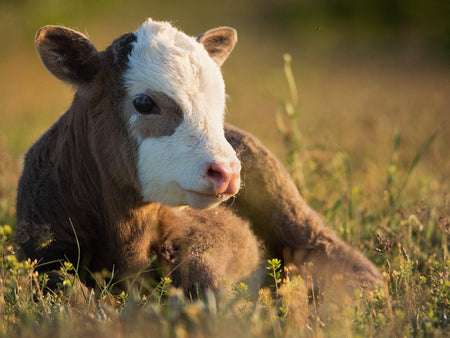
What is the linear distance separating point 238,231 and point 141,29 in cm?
178

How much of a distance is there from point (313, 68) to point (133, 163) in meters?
18.8

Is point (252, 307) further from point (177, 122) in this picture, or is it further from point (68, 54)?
point (68, 54)

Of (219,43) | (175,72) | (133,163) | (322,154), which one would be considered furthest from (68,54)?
(322,154)

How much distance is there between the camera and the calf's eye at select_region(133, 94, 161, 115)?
4.02 m

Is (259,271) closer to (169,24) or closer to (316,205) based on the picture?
(316,205)

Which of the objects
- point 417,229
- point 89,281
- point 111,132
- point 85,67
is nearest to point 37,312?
point 89,281

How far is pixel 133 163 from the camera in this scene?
13.3 feet

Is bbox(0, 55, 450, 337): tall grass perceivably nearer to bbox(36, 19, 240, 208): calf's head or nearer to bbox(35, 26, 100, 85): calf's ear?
bbox(36, 19, 240, 208): calf's head

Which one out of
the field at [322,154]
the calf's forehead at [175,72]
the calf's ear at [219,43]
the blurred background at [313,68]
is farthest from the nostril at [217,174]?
the blurred background at [313,68]

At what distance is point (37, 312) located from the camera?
3363 millimetres

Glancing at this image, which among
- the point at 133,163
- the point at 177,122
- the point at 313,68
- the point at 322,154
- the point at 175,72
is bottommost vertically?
the point at 322,154

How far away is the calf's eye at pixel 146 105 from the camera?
4016 millimetres

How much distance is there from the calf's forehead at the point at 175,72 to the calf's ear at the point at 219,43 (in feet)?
2.12

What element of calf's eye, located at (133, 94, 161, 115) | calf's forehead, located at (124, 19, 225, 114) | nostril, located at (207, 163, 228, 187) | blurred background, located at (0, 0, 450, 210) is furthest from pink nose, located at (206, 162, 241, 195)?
blurred background, located at (0, 0, 450, 210)
